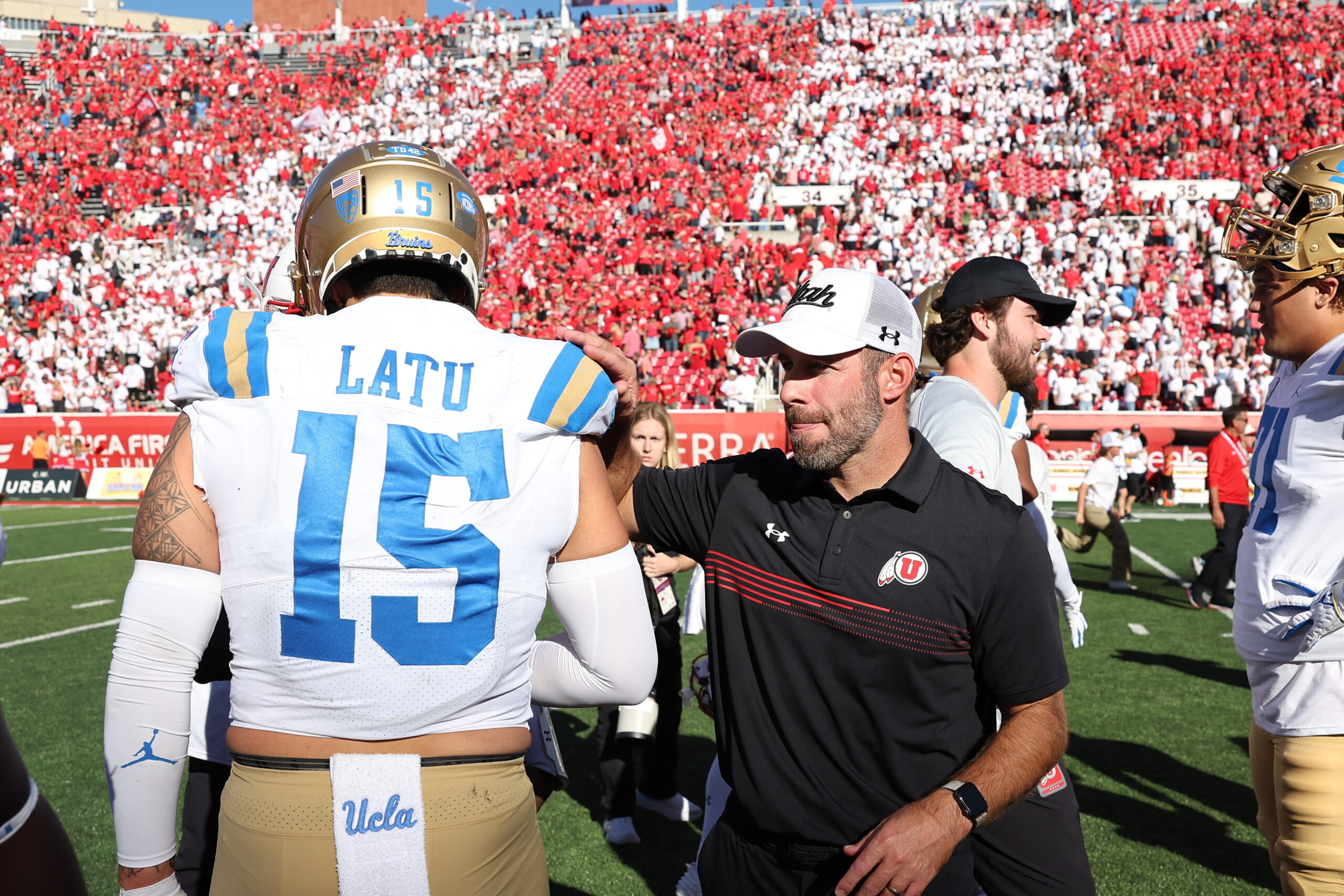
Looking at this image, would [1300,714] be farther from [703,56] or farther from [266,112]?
[266,112]

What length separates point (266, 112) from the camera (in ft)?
103

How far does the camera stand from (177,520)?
1813 millimetres

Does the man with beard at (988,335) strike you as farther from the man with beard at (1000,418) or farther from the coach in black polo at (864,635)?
the coach in black polo at (864,635)

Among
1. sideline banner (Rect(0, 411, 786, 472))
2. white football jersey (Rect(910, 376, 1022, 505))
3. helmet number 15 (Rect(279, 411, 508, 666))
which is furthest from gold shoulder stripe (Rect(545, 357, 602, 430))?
sideline banner (Rect(0, 411, 786, 472))

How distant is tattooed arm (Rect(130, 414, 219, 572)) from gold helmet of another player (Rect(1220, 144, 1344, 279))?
3.14 metres

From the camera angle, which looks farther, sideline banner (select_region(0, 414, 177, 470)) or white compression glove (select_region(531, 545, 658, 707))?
sideline banner (select_region(0, 414, 177, 470))

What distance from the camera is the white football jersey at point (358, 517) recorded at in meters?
1.76

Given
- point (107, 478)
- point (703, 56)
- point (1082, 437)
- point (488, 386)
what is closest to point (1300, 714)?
point (488, 386)

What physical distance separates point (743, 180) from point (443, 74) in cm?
1215

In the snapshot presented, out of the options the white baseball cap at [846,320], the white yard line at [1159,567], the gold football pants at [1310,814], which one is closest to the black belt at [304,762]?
the white baseball cap at [846,320]

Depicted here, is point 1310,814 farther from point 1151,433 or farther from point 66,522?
point 66,522

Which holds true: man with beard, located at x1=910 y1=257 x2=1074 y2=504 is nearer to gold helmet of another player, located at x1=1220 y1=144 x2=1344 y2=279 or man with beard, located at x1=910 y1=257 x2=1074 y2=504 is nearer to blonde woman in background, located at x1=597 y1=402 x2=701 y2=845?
gold helmet of another player, located at x1=1220 y1=144 x2=1344 y2=279

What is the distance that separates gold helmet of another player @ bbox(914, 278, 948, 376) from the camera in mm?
3933

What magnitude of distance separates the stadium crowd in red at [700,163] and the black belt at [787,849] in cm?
1657
